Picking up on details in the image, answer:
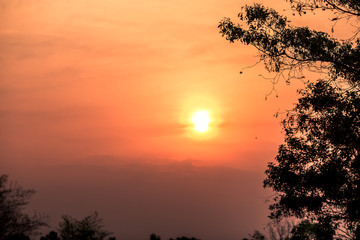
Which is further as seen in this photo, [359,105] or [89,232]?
[89,232]

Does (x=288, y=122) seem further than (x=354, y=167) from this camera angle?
Yes

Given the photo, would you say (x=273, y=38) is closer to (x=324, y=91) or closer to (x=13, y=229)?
(x=324, y=91)

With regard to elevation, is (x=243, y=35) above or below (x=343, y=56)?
above

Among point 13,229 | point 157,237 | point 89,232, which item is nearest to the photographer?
point 89,232

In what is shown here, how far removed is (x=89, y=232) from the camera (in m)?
35.0

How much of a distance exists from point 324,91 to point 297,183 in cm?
566

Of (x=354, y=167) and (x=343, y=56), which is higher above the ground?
(x=343, y=56)

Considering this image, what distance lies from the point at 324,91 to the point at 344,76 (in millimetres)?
1356

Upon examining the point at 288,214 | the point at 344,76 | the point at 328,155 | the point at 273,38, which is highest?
the point at 273,38

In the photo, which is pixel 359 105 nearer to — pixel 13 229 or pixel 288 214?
pixel 288 214

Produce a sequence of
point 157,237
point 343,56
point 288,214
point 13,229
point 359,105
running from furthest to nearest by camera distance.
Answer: point 157,237 → point 13,229 → point 288,214 → point 343,56 → point 359,105

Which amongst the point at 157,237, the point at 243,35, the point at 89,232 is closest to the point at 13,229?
the point at 89,232

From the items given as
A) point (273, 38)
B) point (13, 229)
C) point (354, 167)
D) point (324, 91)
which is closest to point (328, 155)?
point (354, 167)

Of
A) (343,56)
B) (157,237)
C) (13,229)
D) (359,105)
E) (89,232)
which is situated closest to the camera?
(359,105)
